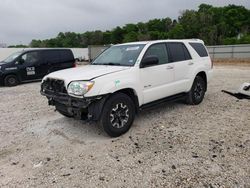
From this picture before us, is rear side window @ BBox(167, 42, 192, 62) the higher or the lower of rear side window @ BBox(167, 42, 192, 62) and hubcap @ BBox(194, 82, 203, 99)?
the higher

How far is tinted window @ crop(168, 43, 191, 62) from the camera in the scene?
5773 millimetres

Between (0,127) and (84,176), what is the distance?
3.04 metres

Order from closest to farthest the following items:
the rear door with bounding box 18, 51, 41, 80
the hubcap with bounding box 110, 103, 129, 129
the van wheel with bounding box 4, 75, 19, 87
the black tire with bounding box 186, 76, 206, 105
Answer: the hubcap with bounding box 110, 103, 129, 129, the black tire with bounding box 186, 76, 206, 105, the van wheel with bounding box 4, 75, 19, 87, the rear door with bounding box 18, 51, 41, 80

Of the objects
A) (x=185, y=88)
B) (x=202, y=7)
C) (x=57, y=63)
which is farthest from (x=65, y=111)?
(x=202, y=7)

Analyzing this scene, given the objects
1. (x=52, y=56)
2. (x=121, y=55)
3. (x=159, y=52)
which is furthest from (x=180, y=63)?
(x=52, y=56)

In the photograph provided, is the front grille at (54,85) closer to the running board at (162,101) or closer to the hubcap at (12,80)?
the running board at (162,101)

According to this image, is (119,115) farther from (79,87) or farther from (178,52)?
(178,52)

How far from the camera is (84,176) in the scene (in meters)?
3.31

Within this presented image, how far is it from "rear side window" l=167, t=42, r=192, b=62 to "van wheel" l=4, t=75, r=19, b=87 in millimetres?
8586

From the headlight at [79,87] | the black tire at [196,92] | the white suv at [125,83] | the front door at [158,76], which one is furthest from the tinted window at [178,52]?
the headlight at [79,87]

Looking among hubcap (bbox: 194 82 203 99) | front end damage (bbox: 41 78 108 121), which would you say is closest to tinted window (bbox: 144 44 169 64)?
hubcap (bbox: 194 82 203 99)

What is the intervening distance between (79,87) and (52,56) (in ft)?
30.5

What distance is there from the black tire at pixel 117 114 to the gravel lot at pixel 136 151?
0.17 meters

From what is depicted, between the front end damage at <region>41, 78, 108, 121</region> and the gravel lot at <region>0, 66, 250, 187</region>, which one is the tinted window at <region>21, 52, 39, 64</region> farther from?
the front end damage at <region>41, 78, 108, 121</region>
